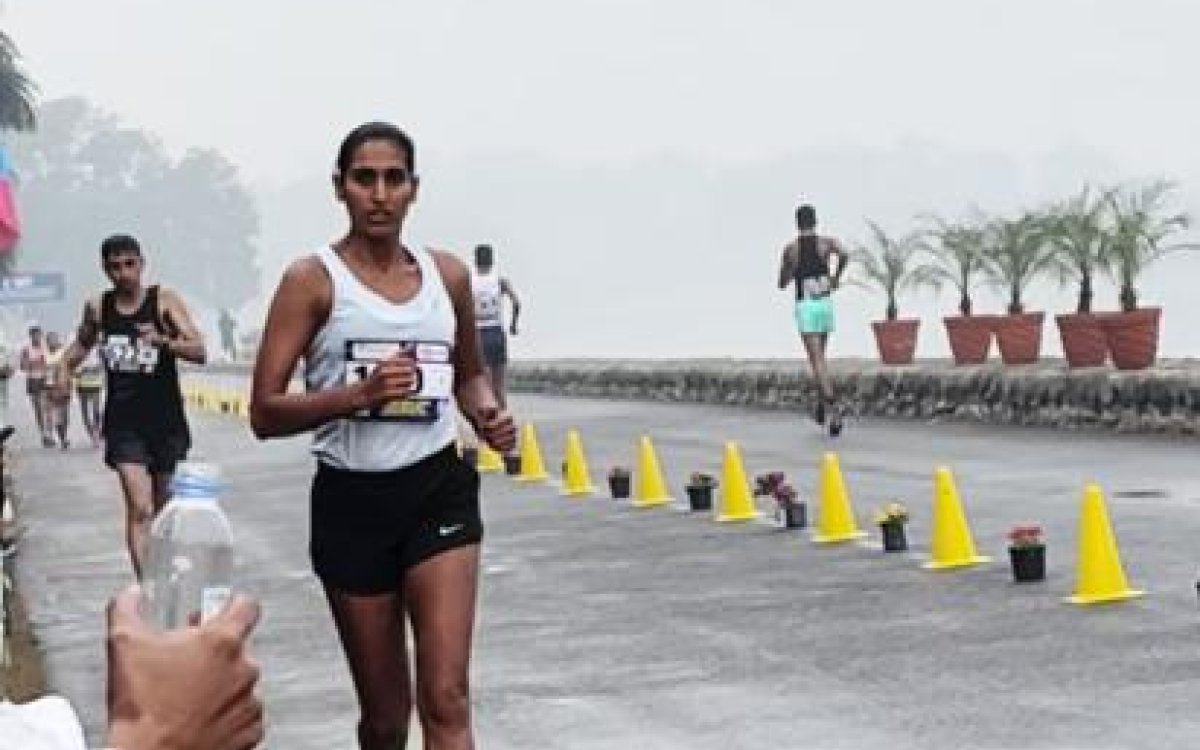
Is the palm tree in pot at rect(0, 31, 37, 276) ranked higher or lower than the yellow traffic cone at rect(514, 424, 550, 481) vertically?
higher

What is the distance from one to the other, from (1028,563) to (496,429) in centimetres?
479

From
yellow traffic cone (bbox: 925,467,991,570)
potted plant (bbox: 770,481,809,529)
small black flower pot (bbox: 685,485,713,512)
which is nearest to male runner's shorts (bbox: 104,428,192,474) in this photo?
yellow traffic cone (bbox: 925,467,991,570)

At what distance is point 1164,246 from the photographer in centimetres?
2191

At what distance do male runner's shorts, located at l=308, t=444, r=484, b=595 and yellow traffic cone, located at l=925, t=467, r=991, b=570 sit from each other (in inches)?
220

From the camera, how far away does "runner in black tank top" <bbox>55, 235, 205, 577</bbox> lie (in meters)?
10.2

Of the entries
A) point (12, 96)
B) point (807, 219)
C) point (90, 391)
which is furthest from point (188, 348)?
point (12, 96)

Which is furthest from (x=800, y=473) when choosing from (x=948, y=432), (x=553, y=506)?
(x=948, y=432)

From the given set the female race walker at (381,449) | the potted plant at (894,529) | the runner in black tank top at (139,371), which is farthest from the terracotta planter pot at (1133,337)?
the female race walker at (381,449)

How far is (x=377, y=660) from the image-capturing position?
5.90m

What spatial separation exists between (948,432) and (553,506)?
240 inches

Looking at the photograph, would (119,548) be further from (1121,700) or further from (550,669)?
(1121,700)

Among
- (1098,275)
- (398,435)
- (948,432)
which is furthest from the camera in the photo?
(1098,275)

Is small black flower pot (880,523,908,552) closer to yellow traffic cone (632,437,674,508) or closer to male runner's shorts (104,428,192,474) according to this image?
male runner's shorts (104,428,192,474)

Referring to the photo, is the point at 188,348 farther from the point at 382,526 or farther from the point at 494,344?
the point at 494,344
